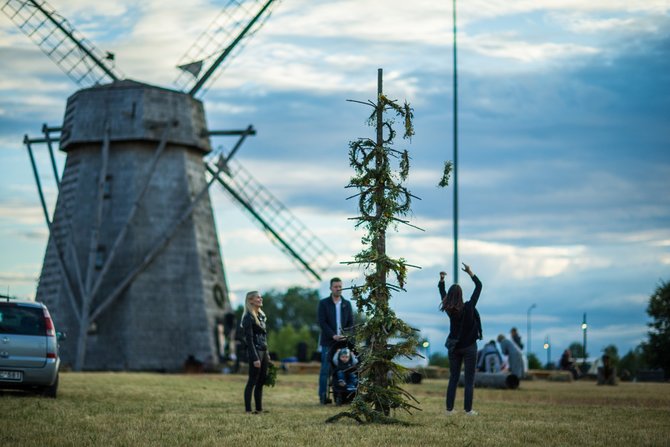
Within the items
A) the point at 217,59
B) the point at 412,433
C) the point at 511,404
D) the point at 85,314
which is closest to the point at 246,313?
the point at 412,433

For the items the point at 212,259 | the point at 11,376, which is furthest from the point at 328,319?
the point at 212,259

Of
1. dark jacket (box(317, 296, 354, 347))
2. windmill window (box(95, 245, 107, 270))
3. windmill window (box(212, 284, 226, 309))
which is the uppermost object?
windmill window (box(95, 245, 107, 270))

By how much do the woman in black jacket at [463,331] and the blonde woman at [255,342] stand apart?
9.73ft

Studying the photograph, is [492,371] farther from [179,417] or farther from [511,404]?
[179,417]

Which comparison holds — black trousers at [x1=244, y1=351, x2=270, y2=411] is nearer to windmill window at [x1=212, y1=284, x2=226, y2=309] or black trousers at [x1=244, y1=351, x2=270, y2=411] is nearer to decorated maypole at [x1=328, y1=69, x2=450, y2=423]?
decorated maypole at [x1=328, y1=69, x2=450, y2=423]

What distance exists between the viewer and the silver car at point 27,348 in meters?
19.0

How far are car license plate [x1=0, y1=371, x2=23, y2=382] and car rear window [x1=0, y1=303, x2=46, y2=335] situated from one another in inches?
28.5

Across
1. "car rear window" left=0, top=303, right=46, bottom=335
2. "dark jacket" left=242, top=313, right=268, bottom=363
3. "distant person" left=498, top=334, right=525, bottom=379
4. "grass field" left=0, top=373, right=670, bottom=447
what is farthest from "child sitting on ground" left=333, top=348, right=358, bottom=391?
"distant person" left=498, top=334, right=525, bottom=379

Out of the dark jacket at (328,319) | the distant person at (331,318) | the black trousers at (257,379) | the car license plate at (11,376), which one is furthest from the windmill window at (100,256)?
the black trousers at (257,379)

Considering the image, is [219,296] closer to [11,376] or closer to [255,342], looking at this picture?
[11,376]

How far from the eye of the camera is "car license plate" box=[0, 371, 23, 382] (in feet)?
62.1

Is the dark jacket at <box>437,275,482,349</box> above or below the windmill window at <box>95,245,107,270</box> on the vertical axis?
below

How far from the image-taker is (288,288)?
137 metres

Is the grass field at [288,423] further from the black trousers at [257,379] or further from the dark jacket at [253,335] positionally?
the dark jacket at [253,335]
